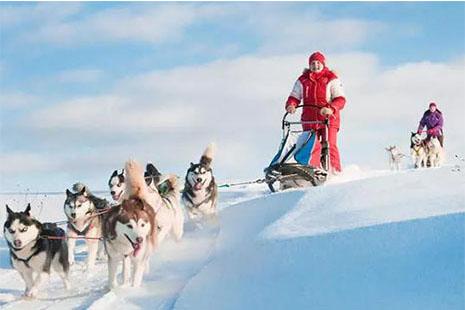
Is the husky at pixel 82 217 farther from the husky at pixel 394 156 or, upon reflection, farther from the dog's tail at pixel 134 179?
the husky at pixel 394 156

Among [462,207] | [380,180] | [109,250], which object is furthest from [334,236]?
[109,250]

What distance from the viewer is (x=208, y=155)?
7324mm

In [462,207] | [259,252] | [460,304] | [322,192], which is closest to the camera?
[460,304]

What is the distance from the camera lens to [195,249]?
20.0 feet

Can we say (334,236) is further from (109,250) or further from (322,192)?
(109,250)

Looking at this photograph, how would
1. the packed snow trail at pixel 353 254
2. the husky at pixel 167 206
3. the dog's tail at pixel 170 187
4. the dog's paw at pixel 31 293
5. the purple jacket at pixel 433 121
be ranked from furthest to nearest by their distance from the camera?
the purple jacket at pixel 433 121 → the dog's tail at pixel 170 187 → the husky at pixel 167 206 → the dog's paw at pixel 31 293 → the packed snow trail at pixel 353 254

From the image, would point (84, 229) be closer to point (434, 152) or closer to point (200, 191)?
point (200, 191)

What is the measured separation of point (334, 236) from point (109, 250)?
→ 1.80 m

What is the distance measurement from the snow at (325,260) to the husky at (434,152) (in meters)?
9.33

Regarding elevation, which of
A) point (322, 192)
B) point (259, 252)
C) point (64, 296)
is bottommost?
point (64, 296)

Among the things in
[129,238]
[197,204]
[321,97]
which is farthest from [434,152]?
[129,238]

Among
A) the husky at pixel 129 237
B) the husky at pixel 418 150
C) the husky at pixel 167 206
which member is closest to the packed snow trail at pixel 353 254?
the husky at pixel 129 237

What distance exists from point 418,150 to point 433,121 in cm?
81

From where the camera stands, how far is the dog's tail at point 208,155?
23.9ft
